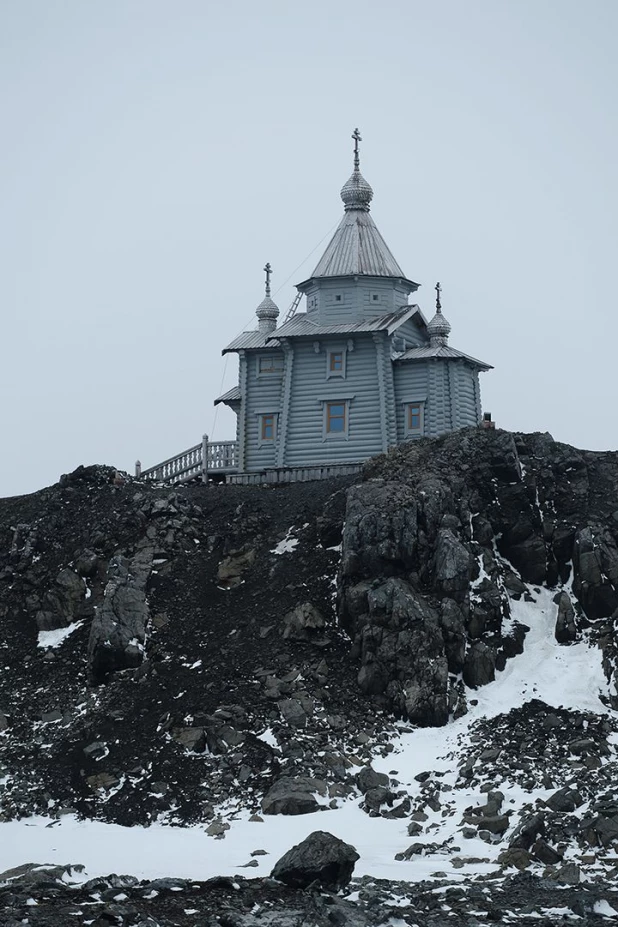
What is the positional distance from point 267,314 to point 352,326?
685cm

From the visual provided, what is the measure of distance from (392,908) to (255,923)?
140 inches

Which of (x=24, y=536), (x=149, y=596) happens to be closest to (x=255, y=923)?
(x=149, y=596)

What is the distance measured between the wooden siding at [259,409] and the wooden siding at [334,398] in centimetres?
121

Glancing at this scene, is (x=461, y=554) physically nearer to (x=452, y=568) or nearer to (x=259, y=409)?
(x=452, y=568)

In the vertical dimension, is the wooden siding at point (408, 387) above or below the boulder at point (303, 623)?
above

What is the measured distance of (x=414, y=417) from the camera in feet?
216

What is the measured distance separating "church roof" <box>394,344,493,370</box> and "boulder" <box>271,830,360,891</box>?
31.4 meters

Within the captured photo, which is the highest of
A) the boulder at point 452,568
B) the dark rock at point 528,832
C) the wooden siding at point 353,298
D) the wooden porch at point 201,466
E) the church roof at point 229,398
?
the wooden siding at point 353,298

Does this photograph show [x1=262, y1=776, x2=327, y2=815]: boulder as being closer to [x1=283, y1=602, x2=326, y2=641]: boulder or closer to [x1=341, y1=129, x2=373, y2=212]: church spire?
[x1=283, y1=602, x2=326, y2=641]: boulder

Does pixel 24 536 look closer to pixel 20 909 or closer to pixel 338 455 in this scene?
pixel 338 455

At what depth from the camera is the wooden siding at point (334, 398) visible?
65.9 metres

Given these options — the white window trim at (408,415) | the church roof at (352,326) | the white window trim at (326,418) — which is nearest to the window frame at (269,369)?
the church roof at (352,326)

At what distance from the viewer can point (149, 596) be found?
57031mm

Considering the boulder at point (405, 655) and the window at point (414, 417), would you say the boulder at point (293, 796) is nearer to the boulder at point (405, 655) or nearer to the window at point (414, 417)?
the boulder at point (405, 655)
